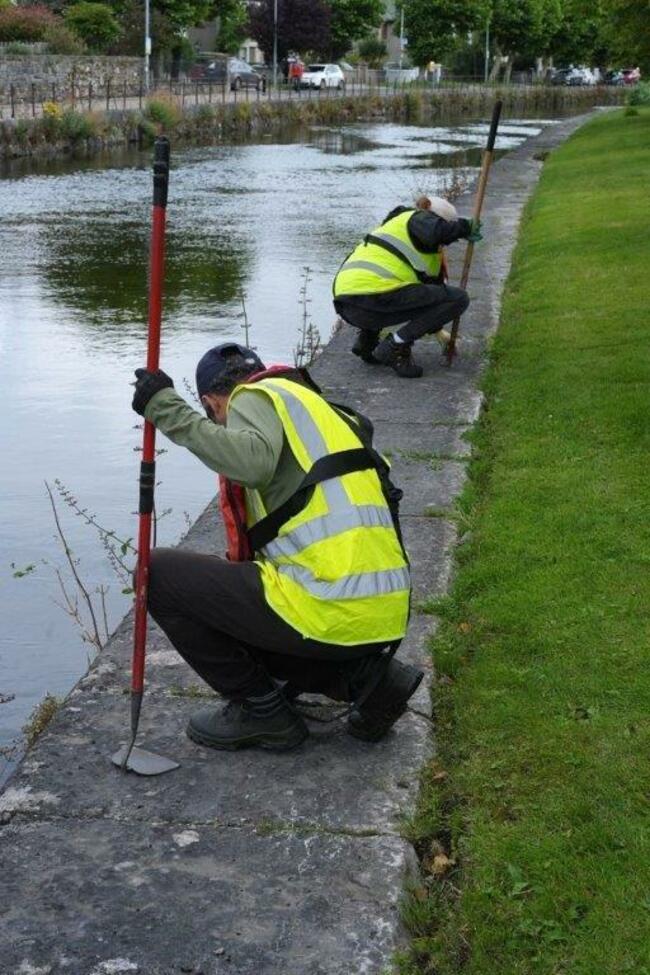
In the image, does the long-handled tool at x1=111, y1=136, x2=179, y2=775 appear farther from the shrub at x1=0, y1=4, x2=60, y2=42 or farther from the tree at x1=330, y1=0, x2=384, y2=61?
the tree at x1=330, y1=0, x2=384, y2=61

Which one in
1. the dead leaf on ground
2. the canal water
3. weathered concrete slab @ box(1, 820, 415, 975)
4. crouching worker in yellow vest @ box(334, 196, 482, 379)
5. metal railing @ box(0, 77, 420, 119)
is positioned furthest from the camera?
metal railing @ box(0, 77, 420, 119)

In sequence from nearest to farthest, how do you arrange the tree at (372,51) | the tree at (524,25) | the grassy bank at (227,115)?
the grassy bank at (227,115) < the tree at (524,25) < the tree at (372,51)

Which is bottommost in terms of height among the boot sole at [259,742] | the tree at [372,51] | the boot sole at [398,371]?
the boot sole at [259,742]

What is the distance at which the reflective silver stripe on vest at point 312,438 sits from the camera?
407cm

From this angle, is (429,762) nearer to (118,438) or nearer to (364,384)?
(364,384)

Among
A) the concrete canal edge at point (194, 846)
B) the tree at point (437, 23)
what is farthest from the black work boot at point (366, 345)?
the tree at point (437, 23)

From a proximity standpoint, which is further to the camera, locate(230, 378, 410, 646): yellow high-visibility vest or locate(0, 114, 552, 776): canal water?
locate(0, 114, 552, 776): canal water

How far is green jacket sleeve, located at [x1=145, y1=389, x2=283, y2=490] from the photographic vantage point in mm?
3988

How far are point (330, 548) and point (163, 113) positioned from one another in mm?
39951

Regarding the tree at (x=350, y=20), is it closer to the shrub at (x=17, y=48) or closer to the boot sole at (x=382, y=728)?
the shrub at (x=17, y=48)

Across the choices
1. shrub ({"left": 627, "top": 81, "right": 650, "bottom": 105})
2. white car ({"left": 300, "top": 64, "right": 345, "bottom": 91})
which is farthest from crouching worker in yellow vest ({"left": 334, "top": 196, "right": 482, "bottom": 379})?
white car ({"left": 300, "top": 64, "right": 345, "bottom": 91})

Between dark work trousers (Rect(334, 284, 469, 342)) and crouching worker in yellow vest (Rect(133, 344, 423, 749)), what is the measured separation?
5.32 m

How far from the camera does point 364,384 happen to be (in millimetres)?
9391

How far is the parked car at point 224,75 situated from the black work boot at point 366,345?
53.1 metres
